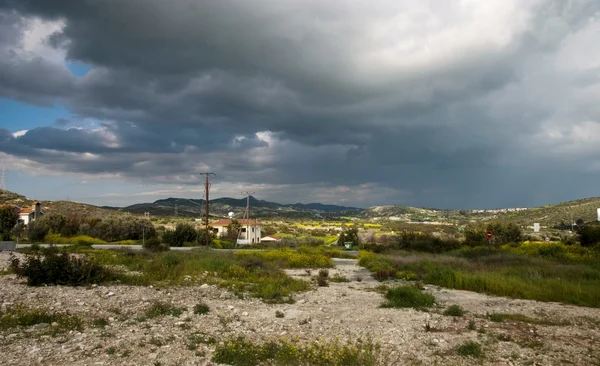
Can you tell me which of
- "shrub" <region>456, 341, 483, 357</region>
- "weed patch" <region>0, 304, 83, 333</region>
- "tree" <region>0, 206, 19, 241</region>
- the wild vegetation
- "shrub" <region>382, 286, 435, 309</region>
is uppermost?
"tree" <region>0, 206, 19, 241</region>

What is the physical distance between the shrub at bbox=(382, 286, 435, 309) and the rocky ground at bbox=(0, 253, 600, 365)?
45 cm

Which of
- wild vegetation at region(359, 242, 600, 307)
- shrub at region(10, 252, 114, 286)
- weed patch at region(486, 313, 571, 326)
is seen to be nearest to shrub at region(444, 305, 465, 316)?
weed patch at region(486, 313, 571, 326)

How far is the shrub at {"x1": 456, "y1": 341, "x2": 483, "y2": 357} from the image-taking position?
8.52m

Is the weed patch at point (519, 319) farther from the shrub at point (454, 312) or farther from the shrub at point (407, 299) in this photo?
the shrub at point (407, 299)

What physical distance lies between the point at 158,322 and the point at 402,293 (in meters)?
9.18

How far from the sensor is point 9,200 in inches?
3782

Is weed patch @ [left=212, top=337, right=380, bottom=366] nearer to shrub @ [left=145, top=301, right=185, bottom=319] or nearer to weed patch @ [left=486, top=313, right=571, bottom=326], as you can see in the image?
shrub @ [left=145, top=301, right=185, bottom=319]

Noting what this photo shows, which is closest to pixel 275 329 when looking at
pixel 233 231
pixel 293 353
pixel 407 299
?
pixel 293 353

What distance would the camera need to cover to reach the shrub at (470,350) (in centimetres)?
852

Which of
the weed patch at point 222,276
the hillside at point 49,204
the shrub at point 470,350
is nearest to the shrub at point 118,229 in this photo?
the hillside at point 49,204

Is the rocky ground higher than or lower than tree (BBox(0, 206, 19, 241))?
lower

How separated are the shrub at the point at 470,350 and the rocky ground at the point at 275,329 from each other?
15cm

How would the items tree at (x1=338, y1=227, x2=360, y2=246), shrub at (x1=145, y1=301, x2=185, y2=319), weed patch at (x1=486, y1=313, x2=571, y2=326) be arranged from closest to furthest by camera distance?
shrub at (x1=145, y1=301, x2=185, y2=319)
weed patch at (x1=486, y1=313, x2=571, y2=326)
tree at (x1=338, y1=227, x2=360, y2=246)

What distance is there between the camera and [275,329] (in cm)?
1037
